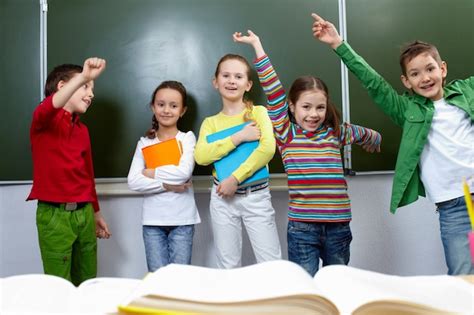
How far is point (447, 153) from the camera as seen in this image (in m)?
1.84

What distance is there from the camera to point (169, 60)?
2.42 m

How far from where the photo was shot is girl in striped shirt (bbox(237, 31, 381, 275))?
1932 millimetres

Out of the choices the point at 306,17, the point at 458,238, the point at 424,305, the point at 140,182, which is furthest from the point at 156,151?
the point at 424,305

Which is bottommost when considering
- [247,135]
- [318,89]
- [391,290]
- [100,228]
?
[100,228]

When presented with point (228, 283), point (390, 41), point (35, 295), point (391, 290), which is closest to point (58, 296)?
point (35, 295)

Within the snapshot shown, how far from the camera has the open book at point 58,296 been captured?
2.02 feet

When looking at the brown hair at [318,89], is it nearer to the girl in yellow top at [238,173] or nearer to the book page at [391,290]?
the girl in yellow top at [238,173]

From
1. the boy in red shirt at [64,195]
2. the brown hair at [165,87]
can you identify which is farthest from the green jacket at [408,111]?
the boy in red shirt at [64,195]

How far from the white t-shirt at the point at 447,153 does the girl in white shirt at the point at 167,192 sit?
112cm

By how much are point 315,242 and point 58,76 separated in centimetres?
151

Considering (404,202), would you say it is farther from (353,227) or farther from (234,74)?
(234,74)

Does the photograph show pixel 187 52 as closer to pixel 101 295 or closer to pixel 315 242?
pixel 315 242

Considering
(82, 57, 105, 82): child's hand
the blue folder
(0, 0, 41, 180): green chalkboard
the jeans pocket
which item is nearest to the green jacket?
the jeans pocket

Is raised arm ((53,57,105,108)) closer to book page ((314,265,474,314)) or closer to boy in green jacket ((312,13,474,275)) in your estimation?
boy in green jacket ((312,13,474,275))
